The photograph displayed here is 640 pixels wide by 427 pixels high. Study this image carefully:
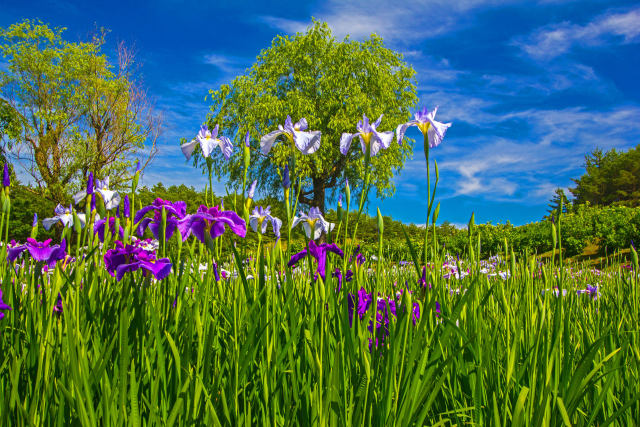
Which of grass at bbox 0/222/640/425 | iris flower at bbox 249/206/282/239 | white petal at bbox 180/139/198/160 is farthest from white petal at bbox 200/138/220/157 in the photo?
grass at bbox 0/222/640/425

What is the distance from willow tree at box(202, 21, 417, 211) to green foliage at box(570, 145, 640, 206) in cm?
3352

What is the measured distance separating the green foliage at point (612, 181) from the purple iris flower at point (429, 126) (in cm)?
5278

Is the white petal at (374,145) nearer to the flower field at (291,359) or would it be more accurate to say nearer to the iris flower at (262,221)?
the flower field at (291,359)

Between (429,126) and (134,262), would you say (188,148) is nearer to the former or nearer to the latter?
(134,262)

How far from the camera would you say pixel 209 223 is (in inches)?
64.2

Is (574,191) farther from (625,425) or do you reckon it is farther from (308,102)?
(625,425)

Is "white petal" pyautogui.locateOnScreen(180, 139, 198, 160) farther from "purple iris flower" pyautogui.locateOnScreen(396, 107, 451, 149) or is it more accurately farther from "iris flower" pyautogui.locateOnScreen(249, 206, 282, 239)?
"purple iris flower" pyautogui.locateOnScreen(396, 107, 451, 149)

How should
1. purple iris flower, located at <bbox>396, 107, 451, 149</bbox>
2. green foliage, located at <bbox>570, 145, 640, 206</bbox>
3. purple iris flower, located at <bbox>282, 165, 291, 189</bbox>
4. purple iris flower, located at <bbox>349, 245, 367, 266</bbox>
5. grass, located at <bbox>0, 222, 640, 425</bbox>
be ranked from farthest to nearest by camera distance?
green foliage, located at <bbox>570, 145, 640, 206</bbox> → purple iris flower, located at <bbox>349, 245, 367, 266</bbox> → purple iris flower, located at <bbox>282, 165, 291, 189</bbox> → purple iris flower, located at <bbox>396, 107, 451, 149</bbox> → grass, located at <bbox>0, 222, 640, 425</bbox>

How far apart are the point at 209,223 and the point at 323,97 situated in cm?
2341

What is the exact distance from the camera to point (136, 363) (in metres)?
1.61

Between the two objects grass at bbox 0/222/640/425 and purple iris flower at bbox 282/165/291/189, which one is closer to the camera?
grass at bbox 0/222/640/425

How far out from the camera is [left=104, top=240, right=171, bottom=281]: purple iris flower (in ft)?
5.14

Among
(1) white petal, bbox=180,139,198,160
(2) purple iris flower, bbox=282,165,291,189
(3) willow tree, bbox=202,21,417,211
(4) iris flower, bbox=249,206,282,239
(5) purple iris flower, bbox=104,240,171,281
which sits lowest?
(5) purple iris flower, bbox=104,240,171,281

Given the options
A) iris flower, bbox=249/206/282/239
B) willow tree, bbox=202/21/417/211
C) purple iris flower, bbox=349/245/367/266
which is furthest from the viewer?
willow tree, bbox=202/21/417/211
